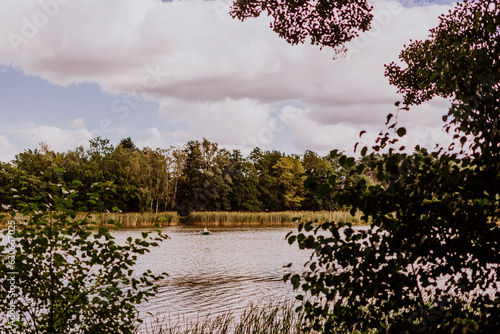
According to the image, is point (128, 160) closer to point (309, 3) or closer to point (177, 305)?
point (177, 305)

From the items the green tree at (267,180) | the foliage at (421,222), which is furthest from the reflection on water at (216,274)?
the green tree at (267,180)

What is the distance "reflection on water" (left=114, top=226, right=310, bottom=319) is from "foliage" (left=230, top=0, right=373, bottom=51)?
462 centimetres

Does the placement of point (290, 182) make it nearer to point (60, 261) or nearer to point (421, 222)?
point (60, 261)

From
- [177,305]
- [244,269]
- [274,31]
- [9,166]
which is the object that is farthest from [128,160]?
[274,31]

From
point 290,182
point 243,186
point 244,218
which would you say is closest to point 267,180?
point 290,182

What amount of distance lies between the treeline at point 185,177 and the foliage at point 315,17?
5442 cm

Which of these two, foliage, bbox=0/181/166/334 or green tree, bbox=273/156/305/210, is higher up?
green tree, bbox=273/156/305/210

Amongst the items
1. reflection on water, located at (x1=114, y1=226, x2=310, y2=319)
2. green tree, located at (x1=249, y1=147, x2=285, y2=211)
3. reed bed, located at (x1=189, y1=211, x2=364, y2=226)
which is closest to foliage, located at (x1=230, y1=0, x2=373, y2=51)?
reflection on water, located at (x1=114, y1=226, x2=310, y2=319)

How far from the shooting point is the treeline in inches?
2717

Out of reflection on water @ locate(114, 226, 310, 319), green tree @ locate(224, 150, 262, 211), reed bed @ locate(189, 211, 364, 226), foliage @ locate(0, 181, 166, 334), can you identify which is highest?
green tree @ locate(224, 150, 262, 211)

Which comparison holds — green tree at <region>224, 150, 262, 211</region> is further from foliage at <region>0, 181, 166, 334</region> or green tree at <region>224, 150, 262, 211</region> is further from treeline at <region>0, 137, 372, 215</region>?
foliage at <region>0, 181, 166, 334</region>

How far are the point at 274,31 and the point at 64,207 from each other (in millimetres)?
5819

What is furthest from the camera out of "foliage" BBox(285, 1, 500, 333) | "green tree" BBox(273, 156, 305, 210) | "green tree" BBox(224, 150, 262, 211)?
"green tree" BBox(273, 156, 305, 210)

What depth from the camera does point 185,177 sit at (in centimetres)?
7856
